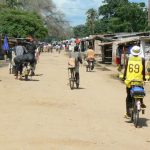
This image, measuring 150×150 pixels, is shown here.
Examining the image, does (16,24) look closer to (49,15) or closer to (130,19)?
(130,19)

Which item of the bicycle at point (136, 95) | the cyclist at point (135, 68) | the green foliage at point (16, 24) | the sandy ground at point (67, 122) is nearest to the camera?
the sandy ground at point (67, 122)

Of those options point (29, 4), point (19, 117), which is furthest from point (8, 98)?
point (29, 4)

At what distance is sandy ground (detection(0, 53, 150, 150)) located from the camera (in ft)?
32.7

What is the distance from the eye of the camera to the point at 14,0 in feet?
294

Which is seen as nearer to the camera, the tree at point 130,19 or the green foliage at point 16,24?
the green foliage at point 16,24

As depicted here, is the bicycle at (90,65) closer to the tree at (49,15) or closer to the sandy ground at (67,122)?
the sandy ground at (67,122)

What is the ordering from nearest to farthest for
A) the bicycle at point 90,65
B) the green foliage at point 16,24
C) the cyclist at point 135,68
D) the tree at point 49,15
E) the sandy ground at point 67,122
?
the sandy ground at point 67,122 < the cyclist at point 135,68 < the bicycle at point 90,65 < the green foliage at point 16,24 < the tree at point 49,15

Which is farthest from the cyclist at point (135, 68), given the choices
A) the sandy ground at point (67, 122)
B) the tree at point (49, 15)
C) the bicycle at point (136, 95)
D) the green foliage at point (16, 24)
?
the tree at point (49, 15)

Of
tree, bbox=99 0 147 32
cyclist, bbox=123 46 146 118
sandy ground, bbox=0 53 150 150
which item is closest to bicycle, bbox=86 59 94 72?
sandy ground, bbox=0 53 150 150

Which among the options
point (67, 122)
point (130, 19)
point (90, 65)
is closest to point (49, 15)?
point (130, 19)

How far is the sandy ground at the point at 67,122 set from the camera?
9.95 m

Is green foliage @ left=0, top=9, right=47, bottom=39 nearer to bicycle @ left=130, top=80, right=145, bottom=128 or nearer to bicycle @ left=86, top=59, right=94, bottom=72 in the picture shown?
bicycle @ left=86, top=59, right=94, bottom=72

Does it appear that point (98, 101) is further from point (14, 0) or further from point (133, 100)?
point (14, 0)

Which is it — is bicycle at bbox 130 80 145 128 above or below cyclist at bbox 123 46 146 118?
below
